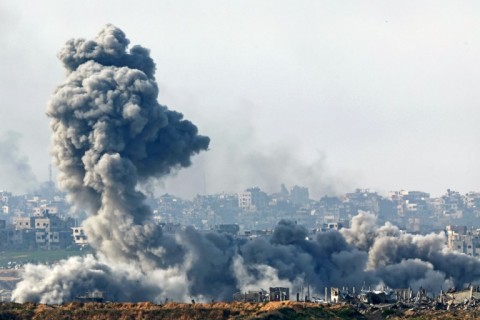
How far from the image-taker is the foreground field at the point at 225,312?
11219 cm

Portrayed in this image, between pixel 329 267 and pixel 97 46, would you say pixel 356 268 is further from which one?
pixel 97 46

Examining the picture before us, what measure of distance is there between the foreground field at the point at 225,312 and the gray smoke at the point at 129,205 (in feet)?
55.6

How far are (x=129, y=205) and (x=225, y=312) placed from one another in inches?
1272

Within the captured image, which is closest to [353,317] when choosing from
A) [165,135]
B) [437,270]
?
[165,135]

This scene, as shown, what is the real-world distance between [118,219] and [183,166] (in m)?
12.3

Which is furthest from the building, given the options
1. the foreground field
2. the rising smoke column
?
the foreground field

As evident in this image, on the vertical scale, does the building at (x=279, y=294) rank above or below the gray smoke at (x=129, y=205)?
below

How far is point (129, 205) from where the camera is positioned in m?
145

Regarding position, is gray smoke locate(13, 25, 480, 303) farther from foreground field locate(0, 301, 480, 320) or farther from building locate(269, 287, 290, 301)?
foreground field locate(0, 301, 480, 320)

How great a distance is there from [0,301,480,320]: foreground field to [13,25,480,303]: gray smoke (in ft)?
55.6

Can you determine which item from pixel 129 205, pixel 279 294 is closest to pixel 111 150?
pixel 129 205

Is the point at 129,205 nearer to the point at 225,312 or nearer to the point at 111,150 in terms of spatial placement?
the point at 111,150

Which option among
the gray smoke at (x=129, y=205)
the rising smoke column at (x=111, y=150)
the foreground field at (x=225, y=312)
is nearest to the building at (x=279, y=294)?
the gray smoke at (x=129, y=205)

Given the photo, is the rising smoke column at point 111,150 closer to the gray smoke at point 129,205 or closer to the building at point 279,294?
the gray smoke at point 129,205
